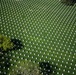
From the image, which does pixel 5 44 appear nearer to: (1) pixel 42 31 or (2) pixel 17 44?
(2) pixel 17 44

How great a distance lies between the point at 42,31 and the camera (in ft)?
119

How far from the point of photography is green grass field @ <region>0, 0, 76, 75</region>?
30719 mm

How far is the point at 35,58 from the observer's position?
30703mm

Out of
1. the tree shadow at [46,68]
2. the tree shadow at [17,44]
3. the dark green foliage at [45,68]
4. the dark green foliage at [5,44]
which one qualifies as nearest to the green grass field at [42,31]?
the tree shadow at [46,68]

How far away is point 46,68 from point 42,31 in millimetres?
9531

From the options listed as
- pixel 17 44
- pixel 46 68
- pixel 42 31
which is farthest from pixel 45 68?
pixel 42 31

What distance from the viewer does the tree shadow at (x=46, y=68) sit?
2879 centimetres

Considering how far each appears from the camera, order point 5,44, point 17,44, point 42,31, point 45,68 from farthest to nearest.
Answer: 1. point 42,31
2. point 17,44
3. point 5,44
4. point 45,68

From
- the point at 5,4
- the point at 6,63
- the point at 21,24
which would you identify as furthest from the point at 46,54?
the point at 5,4

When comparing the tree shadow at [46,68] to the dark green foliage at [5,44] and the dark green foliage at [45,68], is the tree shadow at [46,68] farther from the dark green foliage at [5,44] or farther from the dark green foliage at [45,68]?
the dark green foliage at [5,44]

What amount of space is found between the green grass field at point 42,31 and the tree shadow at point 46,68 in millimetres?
526

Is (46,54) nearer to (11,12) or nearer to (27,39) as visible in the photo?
(27,39)

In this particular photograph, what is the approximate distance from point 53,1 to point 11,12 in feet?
41.6

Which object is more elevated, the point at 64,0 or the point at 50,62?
the point at 64,0
